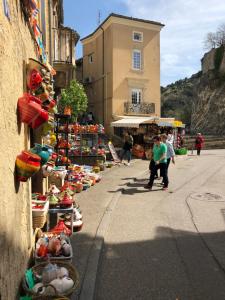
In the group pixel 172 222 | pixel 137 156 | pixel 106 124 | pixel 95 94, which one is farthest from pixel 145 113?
pixel 172 222

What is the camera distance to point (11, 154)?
11.7 feet

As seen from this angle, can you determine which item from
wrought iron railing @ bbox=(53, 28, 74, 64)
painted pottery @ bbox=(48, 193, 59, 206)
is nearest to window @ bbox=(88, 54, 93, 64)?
wrought iron railing @ bbox=(53, 28, 74, 64)

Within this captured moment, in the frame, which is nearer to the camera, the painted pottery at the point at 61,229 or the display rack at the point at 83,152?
the painted pottery at the point at 61,229

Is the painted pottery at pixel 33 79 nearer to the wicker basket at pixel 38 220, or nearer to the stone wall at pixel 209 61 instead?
the wicker basket at pixel 38 220

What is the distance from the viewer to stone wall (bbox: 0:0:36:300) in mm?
3158

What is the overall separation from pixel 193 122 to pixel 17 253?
5128 cm

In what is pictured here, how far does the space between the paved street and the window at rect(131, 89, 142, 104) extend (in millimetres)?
20021

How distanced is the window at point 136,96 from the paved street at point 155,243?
2002cm

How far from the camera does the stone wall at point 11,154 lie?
10.4ft

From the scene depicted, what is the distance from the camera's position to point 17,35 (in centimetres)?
410

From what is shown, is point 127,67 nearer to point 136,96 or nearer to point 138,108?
point 136,96

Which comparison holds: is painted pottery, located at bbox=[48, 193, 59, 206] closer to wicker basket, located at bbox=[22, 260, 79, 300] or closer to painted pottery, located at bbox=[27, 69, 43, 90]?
wicker basket, located at bbox=[22, 260, 79, 300]

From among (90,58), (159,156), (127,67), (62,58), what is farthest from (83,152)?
(90,58)

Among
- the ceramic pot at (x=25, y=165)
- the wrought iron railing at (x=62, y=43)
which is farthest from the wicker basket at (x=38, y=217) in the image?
the wrought iron railing at (x=62, y=43)
